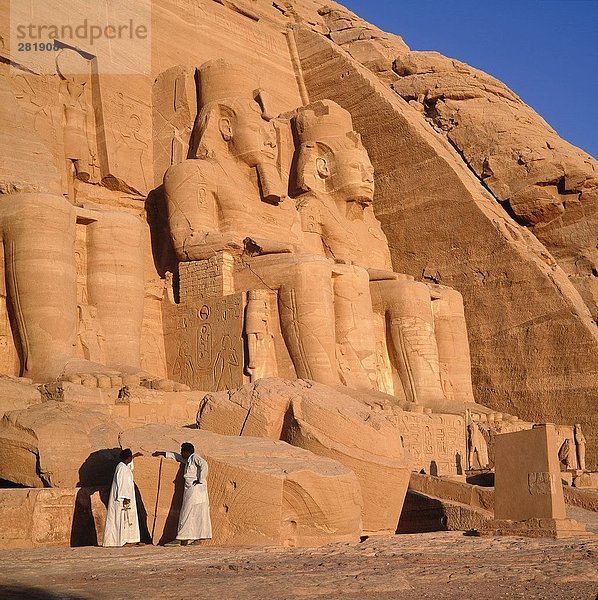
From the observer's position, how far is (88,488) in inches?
197

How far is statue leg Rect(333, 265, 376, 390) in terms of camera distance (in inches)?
394

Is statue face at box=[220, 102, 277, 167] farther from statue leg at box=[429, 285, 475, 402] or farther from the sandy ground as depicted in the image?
the sandy ground

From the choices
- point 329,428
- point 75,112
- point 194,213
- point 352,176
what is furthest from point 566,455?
point 75,112

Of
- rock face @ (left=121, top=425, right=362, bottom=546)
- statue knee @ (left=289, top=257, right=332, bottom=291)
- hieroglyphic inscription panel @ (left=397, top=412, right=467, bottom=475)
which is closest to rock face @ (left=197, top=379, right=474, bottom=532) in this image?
rock face @ (left=121, top=425, right=362, bottom=546)

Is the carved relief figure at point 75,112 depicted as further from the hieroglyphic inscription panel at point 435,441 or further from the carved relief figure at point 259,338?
the hieroglyphic inscription panel at point 435,441

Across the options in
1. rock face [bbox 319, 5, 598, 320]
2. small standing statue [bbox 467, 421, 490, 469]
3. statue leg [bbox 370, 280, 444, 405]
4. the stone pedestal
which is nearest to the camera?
the stone pedestal

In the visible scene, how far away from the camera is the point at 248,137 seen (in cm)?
1105

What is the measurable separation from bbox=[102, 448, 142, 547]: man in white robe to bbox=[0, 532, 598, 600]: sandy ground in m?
0.17

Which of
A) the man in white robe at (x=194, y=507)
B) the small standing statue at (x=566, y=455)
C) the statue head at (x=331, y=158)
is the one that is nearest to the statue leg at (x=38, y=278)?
the man in white robe at (x=194, y=507)

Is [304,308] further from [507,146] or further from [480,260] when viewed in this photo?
[507,146]

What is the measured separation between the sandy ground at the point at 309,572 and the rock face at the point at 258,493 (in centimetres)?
33

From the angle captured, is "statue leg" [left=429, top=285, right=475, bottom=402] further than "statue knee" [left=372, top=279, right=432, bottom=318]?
Yes

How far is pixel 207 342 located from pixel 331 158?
11.3 feet

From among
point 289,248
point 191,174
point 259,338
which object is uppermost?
point 191,174
